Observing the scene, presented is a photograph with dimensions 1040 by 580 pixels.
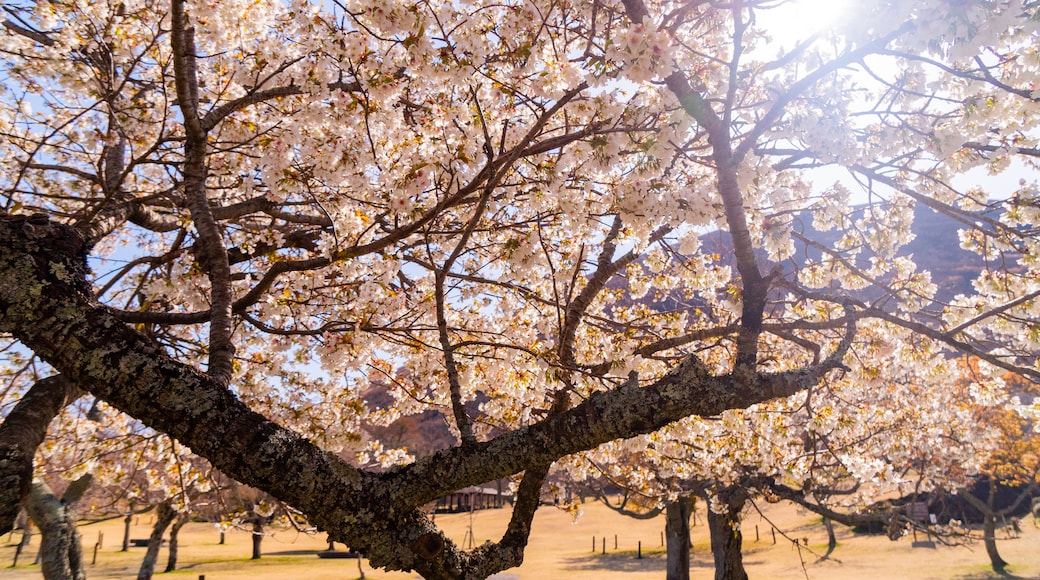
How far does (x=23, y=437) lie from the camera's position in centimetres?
266

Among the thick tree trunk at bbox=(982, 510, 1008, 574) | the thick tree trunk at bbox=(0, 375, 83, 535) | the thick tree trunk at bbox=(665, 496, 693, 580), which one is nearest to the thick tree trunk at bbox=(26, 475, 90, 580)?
the thick tree trunk at bbox=(0, 375, 83, 535)

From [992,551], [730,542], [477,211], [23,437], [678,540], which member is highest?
[477,211]

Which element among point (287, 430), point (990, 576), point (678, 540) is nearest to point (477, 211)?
point (287, 430)

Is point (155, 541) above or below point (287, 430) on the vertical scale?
below

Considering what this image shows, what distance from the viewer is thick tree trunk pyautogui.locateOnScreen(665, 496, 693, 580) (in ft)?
52.8

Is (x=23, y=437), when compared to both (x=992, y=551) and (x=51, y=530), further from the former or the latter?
(x=992, y=551)

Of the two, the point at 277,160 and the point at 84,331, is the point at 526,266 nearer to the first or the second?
the point at 277,160

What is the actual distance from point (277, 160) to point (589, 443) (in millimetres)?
3350

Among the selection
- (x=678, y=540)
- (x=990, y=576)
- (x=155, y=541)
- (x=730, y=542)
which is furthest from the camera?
(x=155, y=541)

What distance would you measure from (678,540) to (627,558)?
1218 centimetres

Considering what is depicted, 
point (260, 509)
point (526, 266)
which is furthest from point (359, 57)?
point (260, 509)

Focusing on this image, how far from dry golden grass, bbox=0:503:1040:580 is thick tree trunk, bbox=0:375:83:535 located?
31.8ft

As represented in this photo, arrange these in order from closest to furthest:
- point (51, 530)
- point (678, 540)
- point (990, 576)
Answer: point (51, 530)
point (678, 540)
point (990, 576)

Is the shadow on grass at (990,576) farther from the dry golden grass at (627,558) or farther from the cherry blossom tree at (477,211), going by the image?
the cherry blossom tree at (477,211)
